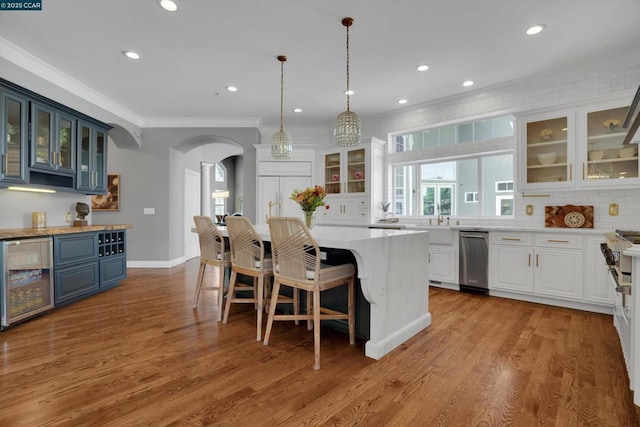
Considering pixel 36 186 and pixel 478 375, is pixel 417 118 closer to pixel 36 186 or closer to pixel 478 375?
pixel 478 375

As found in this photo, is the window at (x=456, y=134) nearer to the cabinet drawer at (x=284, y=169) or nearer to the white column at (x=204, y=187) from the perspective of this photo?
the cabinet drawer at (x=284, y=169)

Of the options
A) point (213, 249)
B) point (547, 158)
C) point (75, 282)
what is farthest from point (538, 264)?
point (75, 282)

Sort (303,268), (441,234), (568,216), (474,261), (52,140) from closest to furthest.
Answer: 1. (303,268)
2. (52,140)
3. (568,216)
4. (474,261)
5. (441,234)

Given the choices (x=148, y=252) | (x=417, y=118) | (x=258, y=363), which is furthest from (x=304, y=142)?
(x=258, y=363)

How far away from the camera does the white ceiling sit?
2.65m

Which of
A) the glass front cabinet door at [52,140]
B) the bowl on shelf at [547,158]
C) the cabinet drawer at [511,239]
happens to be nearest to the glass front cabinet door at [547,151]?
the bowl on shelf at [547,158]

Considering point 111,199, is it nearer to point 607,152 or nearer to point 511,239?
point 511,239

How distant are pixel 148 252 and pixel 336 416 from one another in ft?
17.8

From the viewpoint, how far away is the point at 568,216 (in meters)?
3.69

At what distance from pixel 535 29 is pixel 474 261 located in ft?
8.49

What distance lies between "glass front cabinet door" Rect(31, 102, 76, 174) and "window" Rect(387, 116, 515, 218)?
4658 mm

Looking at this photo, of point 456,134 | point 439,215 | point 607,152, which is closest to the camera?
point 607,152

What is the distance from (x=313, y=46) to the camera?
325cm

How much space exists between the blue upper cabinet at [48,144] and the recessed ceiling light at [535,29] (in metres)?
5.03
